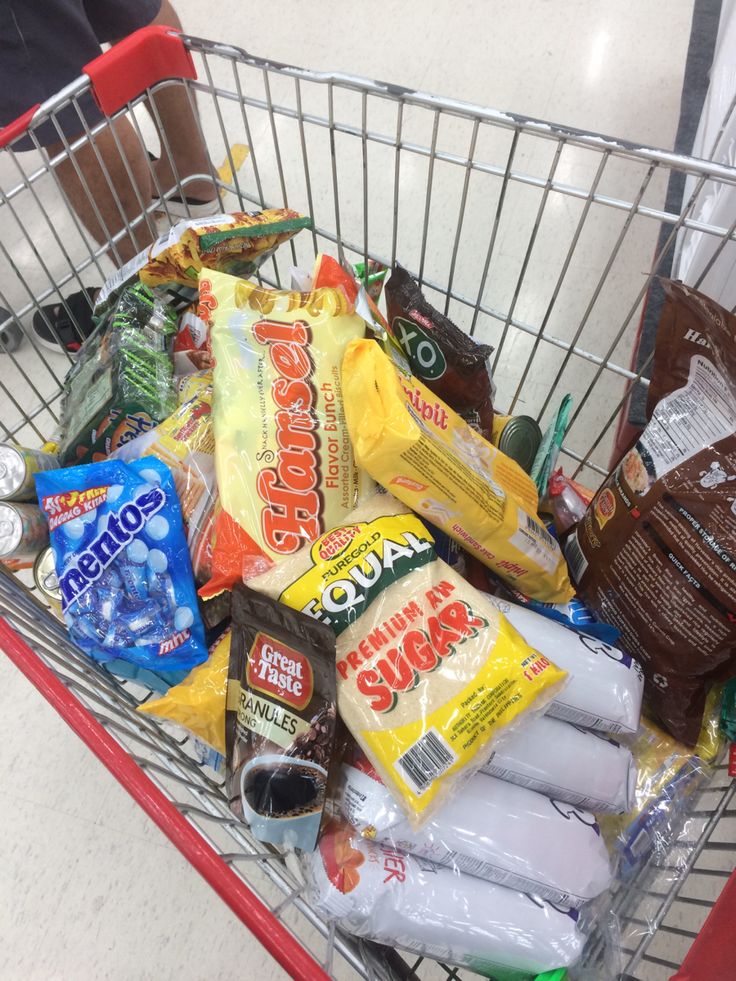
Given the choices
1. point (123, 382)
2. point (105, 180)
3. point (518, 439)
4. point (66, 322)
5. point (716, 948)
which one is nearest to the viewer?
point (716, 948)

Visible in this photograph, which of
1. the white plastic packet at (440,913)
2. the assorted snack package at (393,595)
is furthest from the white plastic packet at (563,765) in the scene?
the white plastic packet at (440,913)

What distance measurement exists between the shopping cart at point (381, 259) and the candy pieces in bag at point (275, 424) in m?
0.19

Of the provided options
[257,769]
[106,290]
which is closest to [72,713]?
[257,769]

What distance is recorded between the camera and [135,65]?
2.75 feet

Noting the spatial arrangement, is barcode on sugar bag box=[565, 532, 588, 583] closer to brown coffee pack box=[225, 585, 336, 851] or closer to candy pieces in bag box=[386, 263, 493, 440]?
candy pieces in bag box=[386, 263, 493, 440]

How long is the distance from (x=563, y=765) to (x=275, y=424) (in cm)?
48

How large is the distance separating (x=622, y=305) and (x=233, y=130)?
1088 mm

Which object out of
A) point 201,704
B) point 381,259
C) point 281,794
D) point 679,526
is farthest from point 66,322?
point 679,526

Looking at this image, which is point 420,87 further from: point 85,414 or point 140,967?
point 140,967

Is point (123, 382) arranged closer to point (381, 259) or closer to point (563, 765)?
point (563, 765)

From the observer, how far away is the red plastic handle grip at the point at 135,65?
2.69ft

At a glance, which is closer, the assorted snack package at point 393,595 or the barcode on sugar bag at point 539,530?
the assorted snack package at point 393,595

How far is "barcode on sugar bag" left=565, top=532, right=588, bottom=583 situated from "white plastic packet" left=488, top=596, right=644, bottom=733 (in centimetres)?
14

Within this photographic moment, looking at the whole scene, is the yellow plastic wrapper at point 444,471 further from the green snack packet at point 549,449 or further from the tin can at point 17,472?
the tin can at point 17,472
